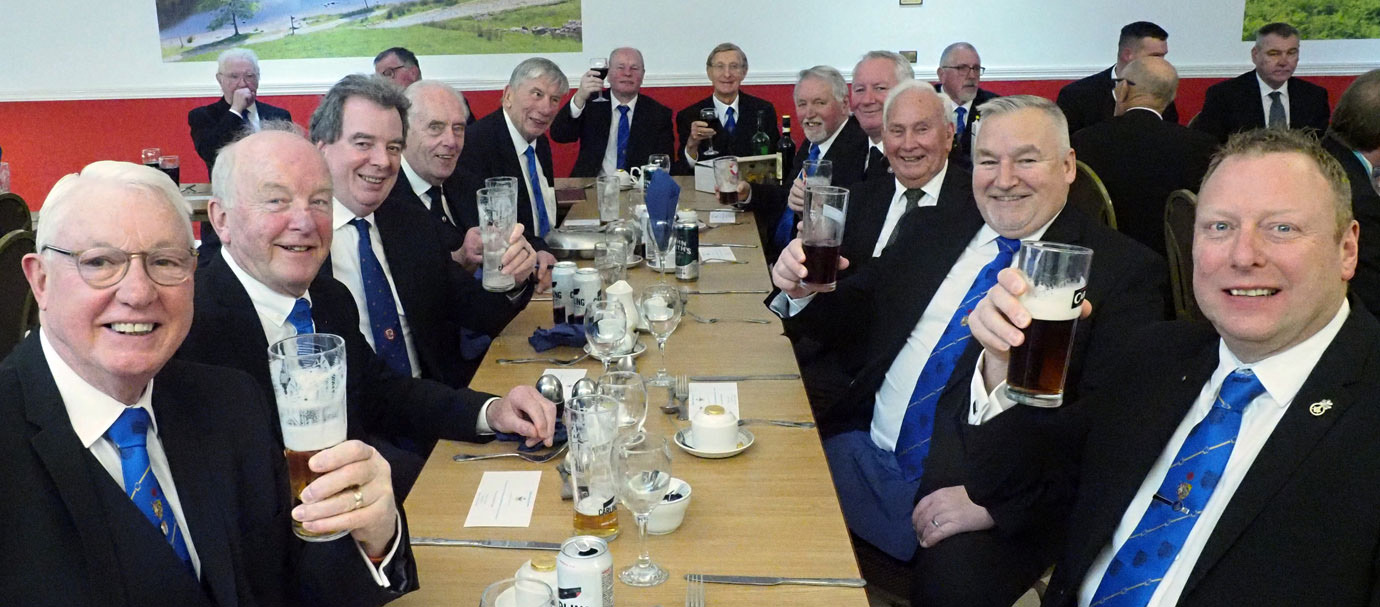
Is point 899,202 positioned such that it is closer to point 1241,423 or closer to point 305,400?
point 1241,423

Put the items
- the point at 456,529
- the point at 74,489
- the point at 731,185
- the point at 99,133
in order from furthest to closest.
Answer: the point at 99,133 < the point at 731,185 < the point at 456,529 < the point at 74,489

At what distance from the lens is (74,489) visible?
140 cm

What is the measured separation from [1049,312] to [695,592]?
0.75m

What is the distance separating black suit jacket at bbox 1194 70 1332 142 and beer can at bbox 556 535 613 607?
733cm

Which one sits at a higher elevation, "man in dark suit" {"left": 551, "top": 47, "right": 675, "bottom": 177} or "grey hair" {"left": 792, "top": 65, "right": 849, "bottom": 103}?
"grey hair" {"left": 792, "top": 65, "right": 849, "bottom": 103}

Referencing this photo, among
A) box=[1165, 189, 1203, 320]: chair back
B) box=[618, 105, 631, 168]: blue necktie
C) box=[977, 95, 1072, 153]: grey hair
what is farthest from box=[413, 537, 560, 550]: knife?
box=[618, 105, 631, 168]: blue necktie

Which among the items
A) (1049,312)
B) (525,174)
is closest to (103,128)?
(525,174)

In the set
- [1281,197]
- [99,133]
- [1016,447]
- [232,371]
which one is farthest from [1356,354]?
[99,133]

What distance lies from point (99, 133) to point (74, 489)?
8.61 meters

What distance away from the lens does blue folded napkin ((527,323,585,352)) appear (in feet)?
9.76

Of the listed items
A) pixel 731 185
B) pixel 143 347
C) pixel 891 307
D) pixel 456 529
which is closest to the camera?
pixel 143 347

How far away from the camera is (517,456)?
89.4 inches

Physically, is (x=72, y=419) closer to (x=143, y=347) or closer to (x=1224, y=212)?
(x=143, y=347)

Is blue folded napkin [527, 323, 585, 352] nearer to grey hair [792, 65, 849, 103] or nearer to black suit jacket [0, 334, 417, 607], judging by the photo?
black suit jacket [0, 334, 417, 607]
